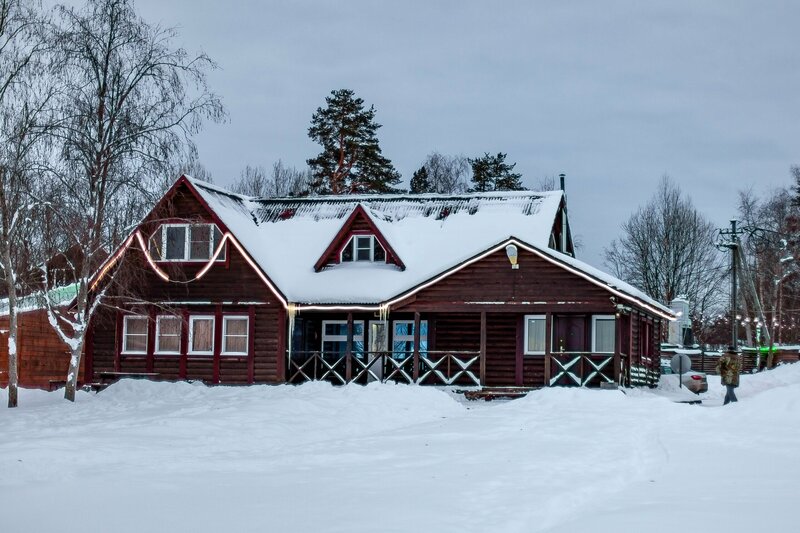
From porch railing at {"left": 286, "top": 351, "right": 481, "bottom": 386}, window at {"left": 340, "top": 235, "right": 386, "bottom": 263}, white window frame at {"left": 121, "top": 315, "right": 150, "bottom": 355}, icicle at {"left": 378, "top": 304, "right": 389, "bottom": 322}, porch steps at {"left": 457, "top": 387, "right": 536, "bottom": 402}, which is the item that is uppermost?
window at {"left": 340, "top": 235, "right": 386, "bottom": 263}

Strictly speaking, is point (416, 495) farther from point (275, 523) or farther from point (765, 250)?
point (765, 250)

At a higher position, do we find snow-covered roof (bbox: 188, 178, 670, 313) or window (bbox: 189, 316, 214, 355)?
snow-covered roof (bbox: 188, 178, 670, 313)

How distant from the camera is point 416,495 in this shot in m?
10.9

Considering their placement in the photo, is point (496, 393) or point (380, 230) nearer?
point (496, 393)

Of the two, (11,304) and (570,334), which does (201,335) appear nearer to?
(11,304)

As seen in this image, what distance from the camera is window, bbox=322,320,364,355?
32.2 metres

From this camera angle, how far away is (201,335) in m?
31.1

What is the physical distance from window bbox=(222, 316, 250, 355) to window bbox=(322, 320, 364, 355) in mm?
2676

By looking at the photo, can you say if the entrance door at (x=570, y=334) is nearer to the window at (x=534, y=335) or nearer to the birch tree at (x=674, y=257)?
the window at (x=534, y=335)

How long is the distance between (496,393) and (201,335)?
9208 millimetres

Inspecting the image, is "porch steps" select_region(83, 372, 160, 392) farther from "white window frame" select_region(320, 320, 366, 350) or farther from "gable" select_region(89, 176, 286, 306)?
"white window frame" select_region(320, 320, 366, 350)

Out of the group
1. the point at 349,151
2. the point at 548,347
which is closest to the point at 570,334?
the point at 548,347

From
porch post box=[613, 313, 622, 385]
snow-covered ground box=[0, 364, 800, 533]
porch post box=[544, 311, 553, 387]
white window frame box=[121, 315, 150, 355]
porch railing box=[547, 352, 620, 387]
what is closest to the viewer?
snow-covered ground box=[0, 364, 800, 533]

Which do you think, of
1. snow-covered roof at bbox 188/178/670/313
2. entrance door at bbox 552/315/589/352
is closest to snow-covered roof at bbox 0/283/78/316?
snow-covered roof at bbox 188/178/670/313
